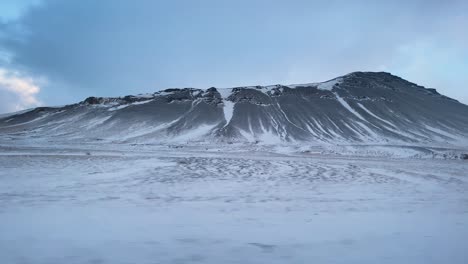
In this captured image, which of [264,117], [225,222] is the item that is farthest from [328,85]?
[225,222]

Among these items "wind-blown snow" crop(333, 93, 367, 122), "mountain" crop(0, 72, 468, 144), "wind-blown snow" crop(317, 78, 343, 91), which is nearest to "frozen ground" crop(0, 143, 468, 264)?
"mountain" crop(0, 72, 468, 144)

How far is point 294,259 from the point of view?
553cm

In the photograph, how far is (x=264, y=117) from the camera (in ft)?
367

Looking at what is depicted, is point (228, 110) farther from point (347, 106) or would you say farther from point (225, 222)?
point (225, 222)

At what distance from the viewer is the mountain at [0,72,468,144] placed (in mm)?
92544

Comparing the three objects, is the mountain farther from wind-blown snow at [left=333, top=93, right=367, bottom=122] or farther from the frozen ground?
the frozen ground

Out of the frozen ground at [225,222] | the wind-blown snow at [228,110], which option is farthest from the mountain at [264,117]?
the frozen ground at [225,222]

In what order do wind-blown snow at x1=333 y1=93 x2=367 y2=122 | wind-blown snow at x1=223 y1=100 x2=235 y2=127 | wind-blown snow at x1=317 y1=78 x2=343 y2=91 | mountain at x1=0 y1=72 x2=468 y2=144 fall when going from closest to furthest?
mountain at x1=0 y1=72 x2=468 y2=144
wind-blown snow at x1=223 y1=100 x2=235 y2=127
wind-blown snow at x1=333 y1=93 x2=367 y2=122
wind-blown snow at x1=317 y1=78 x2=343 y2=91

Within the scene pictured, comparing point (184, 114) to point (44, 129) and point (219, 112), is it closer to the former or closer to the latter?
point (219, 112)

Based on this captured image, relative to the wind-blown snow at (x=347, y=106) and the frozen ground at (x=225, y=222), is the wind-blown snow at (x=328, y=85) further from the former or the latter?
the frozen ground at (x=225, y=222)

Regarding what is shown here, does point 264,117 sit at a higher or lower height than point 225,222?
higher

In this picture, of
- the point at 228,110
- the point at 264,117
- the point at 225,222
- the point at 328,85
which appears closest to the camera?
the point at 225,222

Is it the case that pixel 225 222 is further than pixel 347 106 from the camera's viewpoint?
No

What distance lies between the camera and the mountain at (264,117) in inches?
3643
